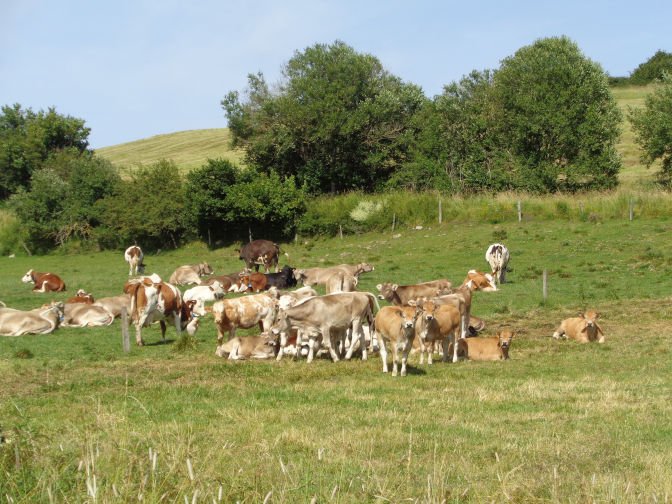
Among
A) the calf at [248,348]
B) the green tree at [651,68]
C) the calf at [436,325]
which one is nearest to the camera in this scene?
the calf at [436,325]

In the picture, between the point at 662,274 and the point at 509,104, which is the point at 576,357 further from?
the point at 509,104

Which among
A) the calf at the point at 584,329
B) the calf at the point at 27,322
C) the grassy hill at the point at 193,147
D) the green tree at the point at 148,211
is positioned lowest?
the calf at the point at 584,329

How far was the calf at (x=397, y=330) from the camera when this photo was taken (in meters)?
15.3

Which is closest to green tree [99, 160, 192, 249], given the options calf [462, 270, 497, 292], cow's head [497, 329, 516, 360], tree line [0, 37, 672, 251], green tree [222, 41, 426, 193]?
tree line [0, 37, 672, 251]

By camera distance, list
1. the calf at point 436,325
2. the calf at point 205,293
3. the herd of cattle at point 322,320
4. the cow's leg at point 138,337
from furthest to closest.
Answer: the calf at point 205,293, the cow's leg at point 138,337, the herd of cattle at point 322,320, the calf at point 436,325

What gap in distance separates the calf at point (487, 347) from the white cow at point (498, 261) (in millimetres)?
12176

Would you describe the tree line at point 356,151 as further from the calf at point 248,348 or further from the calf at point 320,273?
the calf at point 248,348

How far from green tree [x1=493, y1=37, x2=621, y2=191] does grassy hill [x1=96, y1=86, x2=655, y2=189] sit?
15.3m

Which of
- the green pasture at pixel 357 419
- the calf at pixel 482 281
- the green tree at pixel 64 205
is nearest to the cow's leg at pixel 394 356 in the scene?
the green pasture at pixel 357 419

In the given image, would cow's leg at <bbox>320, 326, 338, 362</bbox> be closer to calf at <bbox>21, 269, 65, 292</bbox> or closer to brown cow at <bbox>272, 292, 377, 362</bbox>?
brown cow at <bbox>272, 292, 377, 362</bbox>

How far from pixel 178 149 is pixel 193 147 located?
1822 millimetres

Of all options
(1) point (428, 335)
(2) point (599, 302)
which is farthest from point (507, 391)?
(2) point (599, 302)

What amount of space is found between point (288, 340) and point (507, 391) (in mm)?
5997

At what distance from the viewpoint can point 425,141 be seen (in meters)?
58.4
